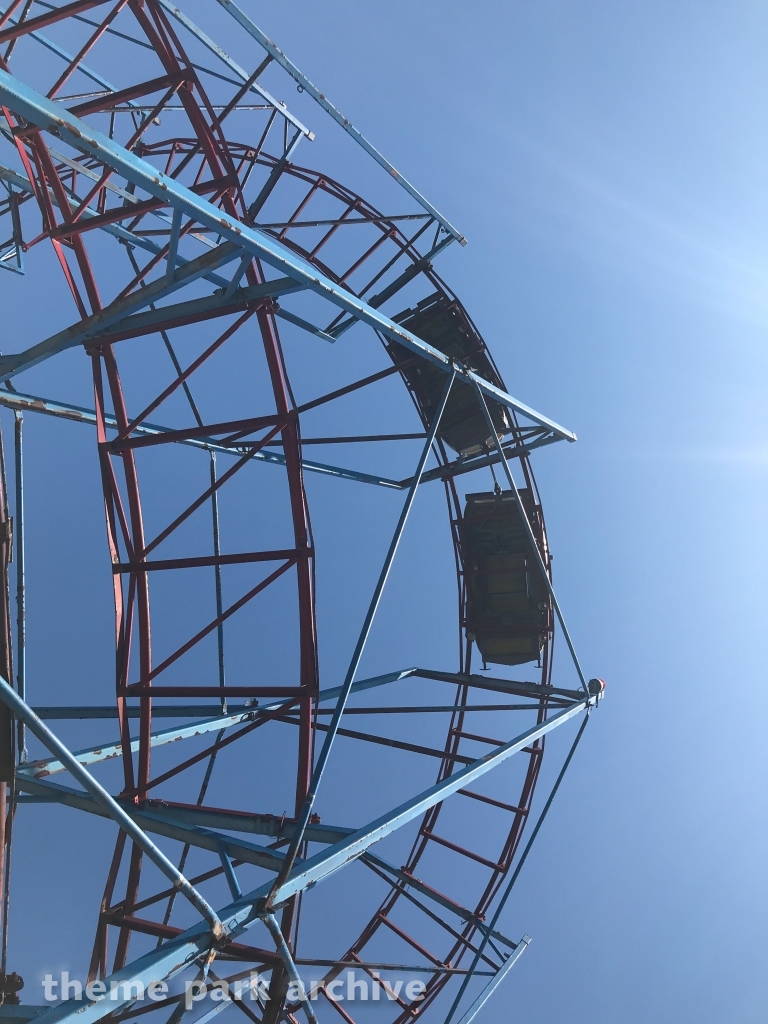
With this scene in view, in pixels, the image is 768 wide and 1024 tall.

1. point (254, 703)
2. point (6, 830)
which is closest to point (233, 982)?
point (6, 830)

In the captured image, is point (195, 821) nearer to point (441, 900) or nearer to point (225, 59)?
point (441, 900)

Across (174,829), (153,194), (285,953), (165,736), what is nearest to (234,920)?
(285,953)

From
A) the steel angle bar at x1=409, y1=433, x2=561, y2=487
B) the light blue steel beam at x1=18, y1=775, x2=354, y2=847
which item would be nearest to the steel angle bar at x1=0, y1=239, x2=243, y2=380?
the light blue steel beam at x1=18, y1=775, x2=354, y2=847

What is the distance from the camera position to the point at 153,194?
544cm

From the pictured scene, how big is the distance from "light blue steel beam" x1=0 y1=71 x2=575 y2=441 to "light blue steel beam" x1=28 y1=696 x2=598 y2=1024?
5.52 metres

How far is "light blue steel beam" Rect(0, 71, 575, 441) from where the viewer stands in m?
4.75

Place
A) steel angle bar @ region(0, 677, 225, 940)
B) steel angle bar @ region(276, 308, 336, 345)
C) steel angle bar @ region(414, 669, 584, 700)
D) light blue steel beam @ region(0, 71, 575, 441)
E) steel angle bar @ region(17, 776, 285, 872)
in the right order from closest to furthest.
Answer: light blue steel beam @ region(0, 71, 575, 441) < steel angle bar @ region(0, 677, 225, 940) < steel angle bar @ region(17, 776, 285, 872) < steel angle bar @ region(276, 308, 336, 345) < steel angle bar @ region(414, 669, 584, 700)

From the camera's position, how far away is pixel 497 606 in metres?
16.4

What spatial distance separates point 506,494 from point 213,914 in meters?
12.2

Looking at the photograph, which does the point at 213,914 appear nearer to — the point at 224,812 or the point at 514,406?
the point at 224,812

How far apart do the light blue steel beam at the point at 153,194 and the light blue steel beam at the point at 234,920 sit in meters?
5.52

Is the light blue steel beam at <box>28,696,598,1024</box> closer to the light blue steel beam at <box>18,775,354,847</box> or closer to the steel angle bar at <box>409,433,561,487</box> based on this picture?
the light blue steel beam at <box>18,775,354,847</box>

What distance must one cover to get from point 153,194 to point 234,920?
20.0ft

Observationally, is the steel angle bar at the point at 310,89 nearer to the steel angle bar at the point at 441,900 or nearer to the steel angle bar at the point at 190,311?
the steel angle bar at the point at 190,311
